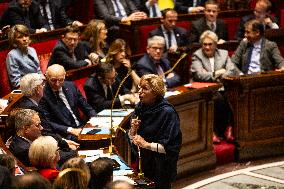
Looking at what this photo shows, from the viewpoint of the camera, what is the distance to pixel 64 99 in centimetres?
552

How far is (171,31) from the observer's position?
751cm

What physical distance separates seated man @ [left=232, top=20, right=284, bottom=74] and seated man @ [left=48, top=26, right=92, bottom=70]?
1.62 metres

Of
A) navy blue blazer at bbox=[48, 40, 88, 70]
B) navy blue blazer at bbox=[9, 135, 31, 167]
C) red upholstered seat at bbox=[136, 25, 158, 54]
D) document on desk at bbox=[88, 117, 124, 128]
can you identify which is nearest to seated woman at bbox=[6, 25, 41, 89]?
navy blue blazer at bbox=[48, 40, 88, 70]

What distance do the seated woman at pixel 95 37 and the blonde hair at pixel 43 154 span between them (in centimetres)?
297

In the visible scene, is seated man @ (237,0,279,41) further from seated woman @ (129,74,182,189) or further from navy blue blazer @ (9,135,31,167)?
navy blue blazer @ (9,135,31,167)

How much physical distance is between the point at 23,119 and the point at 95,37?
263 cm

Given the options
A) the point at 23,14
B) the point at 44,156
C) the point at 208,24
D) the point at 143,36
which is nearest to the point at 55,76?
the point at 44,156

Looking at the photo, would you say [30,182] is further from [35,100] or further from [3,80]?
[3,80]

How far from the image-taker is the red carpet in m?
6.30

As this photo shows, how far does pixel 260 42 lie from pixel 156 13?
1.80 meters

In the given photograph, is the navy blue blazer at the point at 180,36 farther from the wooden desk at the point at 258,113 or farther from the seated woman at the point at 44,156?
the seated woman at the point at 44,156

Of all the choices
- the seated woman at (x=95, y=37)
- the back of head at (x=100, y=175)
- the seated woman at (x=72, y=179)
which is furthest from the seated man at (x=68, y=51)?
the seated woman at (x=72, y=179)

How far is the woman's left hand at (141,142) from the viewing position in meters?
4.27

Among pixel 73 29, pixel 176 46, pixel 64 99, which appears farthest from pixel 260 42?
pixel 64 99
